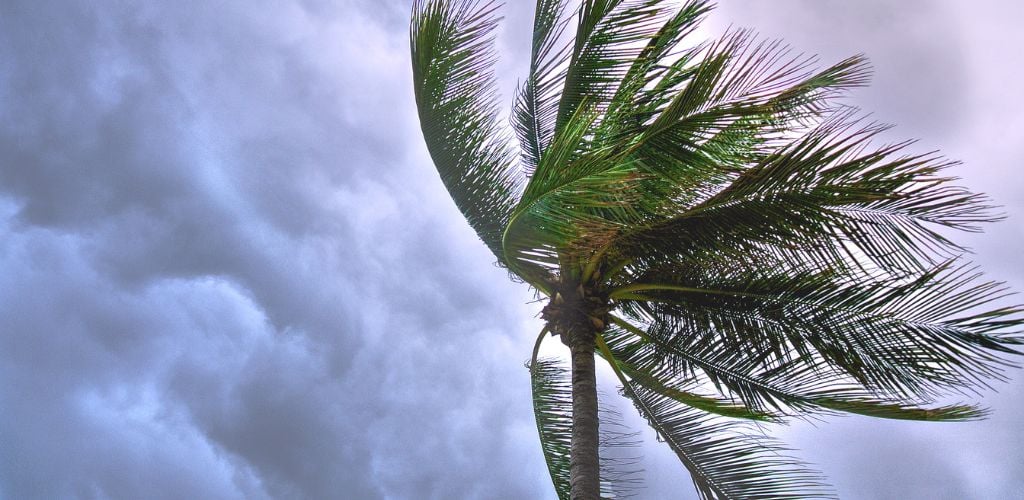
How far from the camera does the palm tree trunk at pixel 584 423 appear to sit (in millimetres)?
6438

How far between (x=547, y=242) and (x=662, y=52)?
259 cm

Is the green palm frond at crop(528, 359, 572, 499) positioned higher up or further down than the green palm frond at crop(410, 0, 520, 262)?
further down

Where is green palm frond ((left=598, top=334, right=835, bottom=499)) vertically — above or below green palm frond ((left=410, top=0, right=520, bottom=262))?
below

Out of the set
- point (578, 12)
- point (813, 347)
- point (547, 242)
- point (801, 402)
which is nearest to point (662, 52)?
point (578, 12)

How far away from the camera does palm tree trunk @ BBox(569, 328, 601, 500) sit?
6.44 metres

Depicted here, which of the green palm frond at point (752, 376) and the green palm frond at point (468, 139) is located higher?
the green palm frond at point (468, 139)

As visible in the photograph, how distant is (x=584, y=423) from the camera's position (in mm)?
6816

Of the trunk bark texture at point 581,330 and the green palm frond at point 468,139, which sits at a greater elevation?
the green palm frond at point 468,139

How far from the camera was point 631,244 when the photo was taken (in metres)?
6.61

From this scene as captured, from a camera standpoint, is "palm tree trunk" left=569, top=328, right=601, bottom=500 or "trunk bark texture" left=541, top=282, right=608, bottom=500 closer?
"palm tree trunk" left=569, top=328, right=601, bottom=500

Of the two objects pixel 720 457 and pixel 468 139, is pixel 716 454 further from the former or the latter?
pixel 468 139

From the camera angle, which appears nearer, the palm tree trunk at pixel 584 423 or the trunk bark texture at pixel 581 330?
the palm tree trunk at pixel 584 423

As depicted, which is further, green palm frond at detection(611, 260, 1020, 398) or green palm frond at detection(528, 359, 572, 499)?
green palm frond at detection(528, 359, 572, 499)

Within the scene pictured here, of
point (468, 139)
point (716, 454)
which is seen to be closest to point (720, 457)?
point (716, 454)
